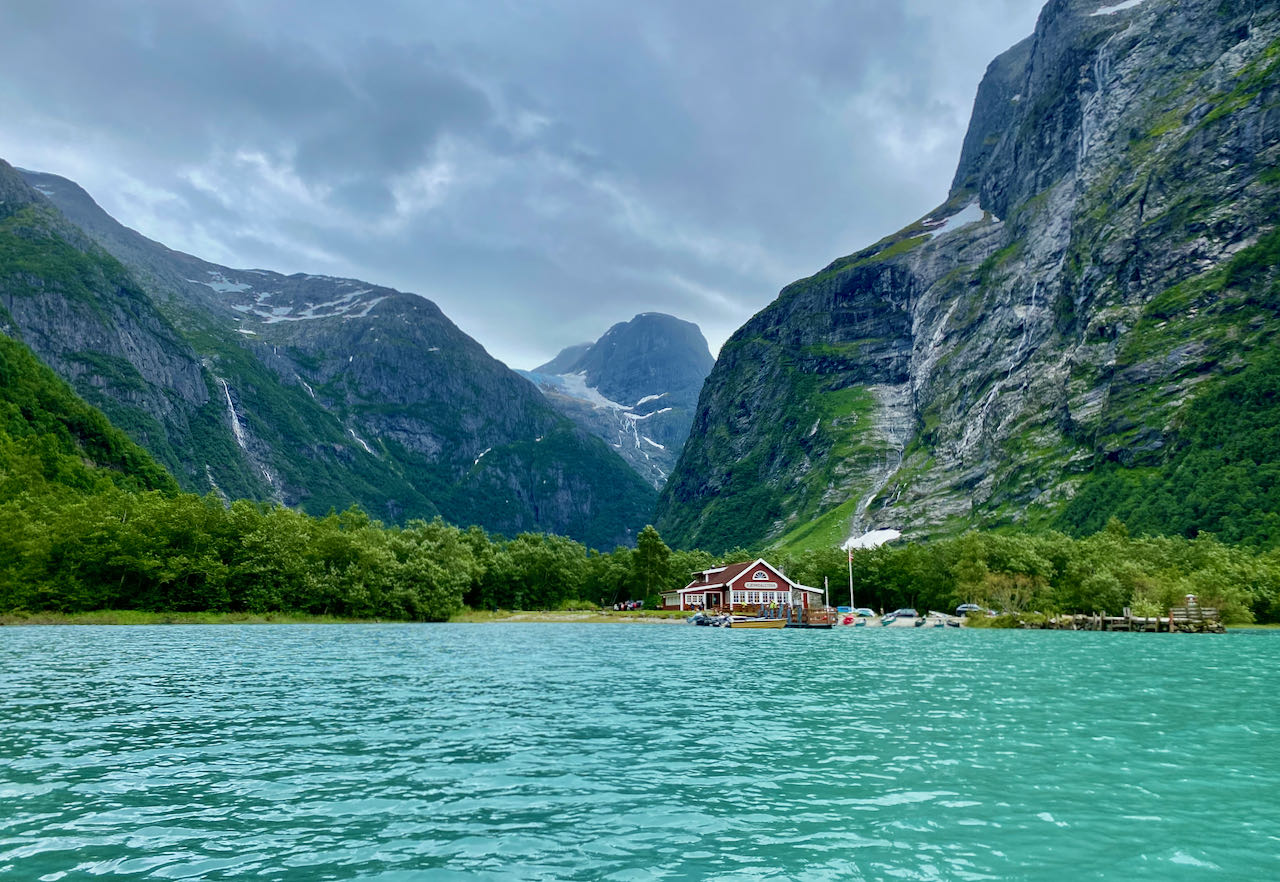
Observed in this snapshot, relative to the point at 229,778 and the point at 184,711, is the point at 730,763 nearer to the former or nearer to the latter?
the point at 229,778

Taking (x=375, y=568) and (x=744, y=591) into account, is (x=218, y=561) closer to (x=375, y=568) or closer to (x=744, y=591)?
(x=375, y=568)

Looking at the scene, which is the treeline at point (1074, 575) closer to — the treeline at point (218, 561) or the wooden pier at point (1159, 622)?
the wooden pier at point (1159, 622)

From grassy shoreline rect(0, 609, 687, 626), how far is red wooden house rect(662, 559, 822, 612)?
15.5m

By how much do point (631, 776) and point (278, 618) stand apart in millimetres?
102230

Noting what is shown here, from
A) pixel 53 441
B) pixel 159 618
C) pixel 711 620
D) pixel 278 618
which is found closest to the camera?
pixel 159 618

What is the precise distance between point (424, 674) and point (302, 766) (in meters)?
23.9

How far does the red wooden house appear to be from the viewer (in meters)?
158

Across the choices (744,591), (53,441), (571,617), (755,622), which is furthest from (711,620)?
(53,441)

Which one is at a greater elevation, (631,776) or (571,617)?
(631,776)

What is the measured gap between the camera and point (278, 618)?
105 m

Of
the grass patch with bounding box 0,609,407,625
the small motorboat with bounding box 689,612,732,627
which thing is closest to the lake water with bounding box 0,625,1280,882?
the grass patch with bounding box 0,609,407,625

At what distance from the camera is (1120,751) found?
21.8 m

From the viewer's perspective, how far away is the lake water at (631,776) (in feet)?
41.3

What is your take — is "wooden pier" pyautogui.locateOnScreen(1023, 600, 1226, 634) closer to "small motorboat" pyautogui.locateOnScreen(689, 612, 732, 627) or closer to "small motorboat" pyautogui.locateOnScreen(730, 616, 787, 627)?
"small motorboat" pyautogui.locateOnScreen(730, 616, 787, 627)
